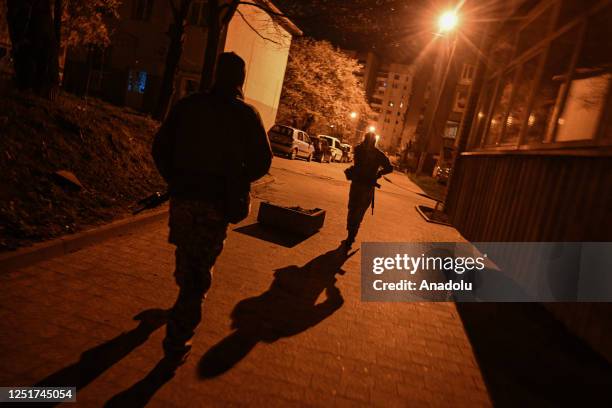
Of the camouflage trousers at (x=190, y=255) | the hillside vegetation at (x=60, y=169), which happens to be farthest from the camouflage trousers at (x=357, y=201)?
the camouflage trousers at (x=190, y=255)

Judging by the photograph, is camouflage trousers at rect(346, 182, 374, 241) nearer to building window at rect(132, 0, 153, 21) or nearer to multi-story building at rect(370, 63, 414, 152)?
building window at rect(132, 0, 153, 21)

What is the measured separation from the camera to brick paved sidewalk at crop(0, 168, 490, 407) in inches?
102

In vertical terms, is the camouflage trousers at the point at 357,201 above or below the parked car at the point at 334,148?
below

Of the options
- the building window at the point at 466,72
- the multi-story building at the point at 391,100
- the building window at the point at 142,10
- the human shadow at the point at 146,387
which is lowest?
the human shadow at the point at 146,387

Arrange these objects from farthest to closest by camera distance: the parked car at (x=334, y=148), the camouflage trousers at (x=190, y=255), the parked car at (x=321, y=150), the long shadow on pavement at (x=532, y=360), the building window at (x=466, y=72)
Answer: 1. the building window at (x=466, y=72)
2. the parked car at (x=334, y=148)
3. the parked car at (x=321, y=150)
4. the long shadow on pavement at (x=532, y=360)
5. the camouflage trousers at (x=190, y=255)

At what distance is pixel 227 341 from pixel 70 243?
2313mm

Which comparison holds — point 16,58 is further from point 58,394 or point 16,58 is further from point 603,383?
point 603,383

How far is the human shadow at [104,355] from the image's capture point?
245 cm

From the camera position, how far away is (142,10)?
69.7ft

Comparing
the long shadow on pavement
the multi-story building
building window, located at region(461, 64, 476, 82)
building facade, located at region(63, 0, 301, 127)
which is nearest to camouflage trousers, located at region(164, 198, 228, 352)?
the long shadow on pavement

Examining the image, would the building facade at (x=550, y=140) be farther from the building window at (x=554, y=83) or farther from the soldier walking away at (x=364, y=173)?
the soldier walking away at (x=364, y=173)

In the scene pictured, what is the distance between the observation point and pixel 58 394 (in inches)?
91.3

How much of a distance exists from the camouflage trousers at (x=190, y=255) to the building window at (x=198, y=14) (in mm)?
20895

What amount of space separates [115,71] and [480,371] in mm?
23480
